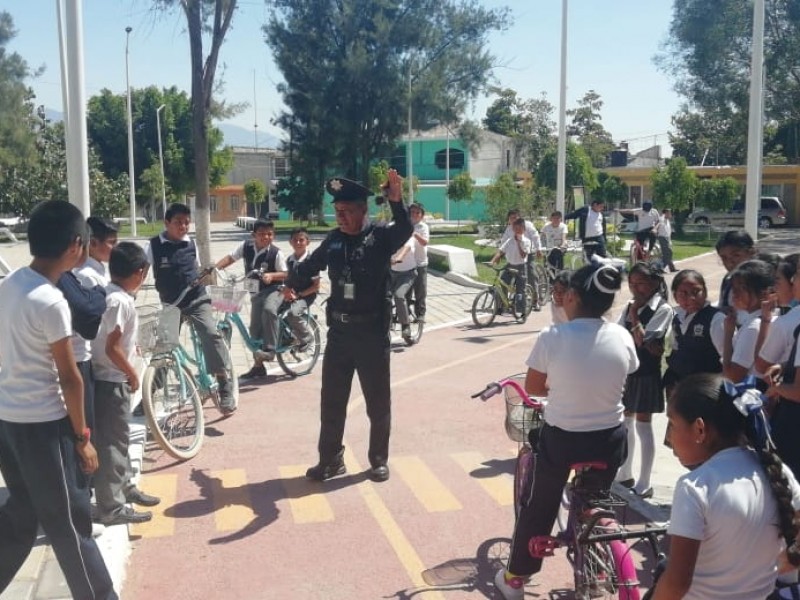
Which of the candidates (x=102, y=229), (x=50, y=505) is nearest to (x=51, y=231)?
(x=50, y=505)

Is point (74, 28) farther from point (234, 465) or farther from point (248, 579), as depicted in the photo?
point (248, 579)

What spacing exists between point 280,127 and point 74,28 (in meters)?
37.8

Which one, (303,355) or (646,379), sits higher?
(646,379)

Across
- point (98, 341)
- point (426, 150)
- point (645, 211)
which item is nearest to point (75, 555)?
point (98, 341)

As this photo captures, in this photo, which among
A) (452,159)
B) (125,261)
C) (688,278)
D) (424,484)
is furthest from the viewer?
(452,159)

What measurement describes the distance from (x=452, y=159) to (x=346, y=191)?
56.6 m

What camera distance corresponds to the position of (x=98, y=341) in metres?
5.29

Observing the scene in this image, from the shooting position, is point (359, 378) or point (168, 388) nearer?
point (359, 378)

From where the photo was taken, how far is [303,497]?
600 centimetres

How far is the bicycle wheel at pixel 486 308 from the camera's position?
13.4 meters

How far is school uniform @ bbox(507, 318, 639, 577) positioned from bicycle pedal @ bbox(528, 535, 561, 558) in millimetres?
144

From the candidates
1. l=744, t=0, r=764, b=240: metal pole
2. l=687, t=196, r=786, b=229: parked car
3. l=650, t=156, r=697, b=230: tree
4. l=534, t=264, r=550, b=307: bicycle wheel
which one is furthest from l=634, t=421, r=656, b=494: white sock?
l=687, t=196, r=786, b=229: parked car

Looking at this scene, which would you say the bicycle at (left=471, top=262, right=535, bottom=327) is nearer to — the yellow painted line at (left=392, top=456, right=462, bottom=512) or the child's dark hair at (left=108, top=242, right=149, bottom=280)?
the yellow painted line at (left=392, top=456, right=462, bottom=512)

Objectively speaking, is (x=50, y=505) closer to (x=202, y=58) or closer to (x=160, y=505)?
(x=160, y=505)
